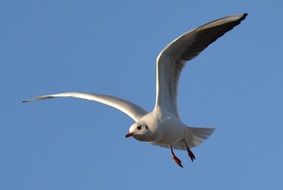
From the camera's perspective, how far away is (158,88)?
49.2 feet

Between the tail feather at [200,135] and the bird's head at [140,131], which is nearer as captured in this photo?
the bird's head at [140,131]

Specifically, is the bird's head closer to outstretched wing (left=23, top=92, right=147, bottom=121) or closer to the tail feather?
outstretched wing (left=23, top=92, right=147, bottom=121)

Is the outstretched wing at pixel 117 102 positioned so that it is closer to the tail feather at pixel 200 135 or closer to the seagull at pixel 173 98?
the seagull at pixel 173 98

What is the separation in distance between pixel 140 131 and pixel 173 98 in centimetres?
103

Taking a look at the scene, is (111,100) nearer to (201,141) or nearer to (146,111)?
(146,111)

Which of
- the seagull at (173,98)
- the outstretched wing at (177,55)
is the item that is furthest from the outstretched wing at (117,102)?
the outstretched wing at (177,55)

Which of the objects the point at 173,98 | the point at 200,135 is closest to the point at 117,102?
the point at 173,98

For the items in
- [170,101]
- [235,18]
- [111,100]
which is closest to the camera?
[235,18]

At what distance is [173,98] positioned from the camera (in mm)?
15352

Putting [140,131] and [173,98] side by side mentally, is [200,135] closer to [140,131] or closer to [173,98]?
[173,98]

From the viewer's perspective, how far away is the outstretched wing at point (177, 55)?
14586 millimetres

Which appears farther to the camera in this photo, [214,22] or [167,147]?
[167,147]

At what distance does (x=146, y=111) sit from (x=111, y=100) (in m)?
0.66

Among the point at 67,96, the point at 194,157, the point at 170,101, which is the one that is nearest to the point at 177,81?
the point at 170,101
